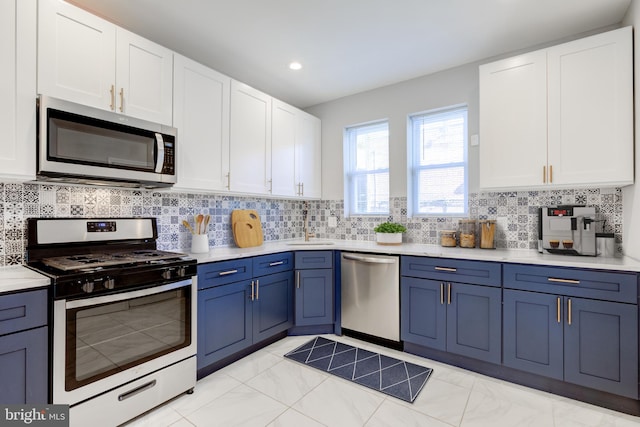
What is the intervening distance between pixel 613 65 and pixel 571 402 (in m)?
2.23

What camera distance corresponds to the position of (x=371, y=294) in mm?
2764

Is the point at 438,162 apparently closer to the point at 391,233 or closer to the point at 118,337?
the point at 391,233

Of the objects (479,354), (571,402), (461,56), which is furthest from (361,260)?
(461,56)

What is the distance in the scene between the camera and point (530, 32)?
2398 millimetres

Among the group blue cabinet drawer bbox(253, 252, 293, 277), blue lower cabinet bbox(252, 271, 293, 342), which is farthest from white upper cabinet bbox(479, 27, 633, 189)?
blue lower cabinet bbox(252, 271, 293, 342)

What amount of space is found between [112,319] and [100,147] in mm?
1007

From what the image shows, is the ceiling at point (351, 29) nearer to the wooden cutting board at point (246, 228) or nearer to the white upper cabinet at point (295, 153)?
the white upper cabinet at point (295, 153)

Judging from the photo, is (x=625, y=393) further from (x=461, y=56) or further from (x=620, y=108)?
(x=461, y=56)

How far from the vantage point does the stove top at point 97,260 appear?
5.26 ft

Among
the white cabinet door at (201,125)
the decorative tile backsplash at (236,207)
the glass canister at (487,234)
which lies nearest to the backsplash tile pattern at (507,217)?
the decorative tile backsplash at (236,207)

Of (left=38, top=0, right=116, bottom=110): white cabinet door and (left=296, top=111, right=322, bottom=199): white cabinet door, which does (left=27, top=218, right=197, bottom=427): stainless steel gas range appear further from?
(left=296, top=111, right=322, bottom=199): white cabinet door

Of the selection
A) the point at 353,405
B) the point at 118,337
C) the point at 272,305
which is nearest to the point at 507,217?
the point at 353,405

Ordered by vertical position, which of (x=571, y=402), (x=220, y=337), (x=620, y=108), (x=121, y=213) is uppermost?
(x=620, y=108)

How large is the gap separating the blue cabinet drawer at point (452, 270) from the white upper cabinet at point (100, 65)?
86.0 inches
